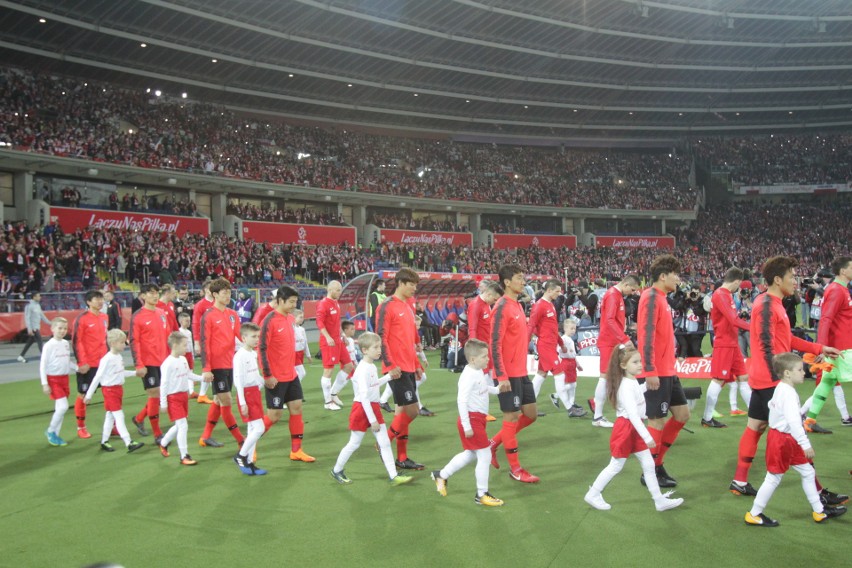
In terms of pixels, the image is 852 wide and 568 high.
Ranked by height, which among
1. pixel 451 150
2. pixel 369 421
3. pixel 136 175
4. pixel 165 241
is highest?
pixel 451 150

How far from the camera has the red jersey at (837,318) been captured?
22.2 ft

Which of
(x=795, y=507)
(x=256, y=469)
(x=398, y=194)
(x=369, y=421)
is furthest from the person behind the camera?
(x=398, y=194)

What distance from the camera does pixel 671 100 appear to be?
5016 cm

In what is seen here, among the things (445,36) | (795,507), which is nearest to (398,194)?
(445,36)

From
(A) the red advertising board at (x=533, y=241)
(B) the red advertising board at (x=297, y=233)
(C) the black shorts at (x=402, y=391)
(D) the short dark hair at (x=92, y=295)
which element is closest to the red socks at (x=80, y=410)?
(D) the short dark hair at (x=92, y=295)

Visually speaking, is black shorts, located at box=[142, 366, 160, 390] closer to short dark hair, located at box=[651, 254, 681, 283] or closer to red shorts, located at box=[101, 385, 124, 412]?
red shorts, located at box=[101, 385, 124, 412]

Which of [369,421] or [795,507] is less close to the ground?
[369,421]

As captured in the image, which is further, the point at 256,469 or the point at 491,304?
the point at 491,304

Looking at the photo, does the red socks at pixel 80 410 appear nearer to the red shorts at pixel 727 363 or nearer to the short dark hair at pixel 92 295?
the short dark hair at pixel 92 295

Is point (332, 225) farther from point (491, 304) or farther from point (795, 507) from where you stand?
point (795, 507)

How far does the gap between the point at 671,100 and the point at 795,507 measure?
5045 cm

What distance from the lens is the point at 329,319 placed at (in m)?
10.2

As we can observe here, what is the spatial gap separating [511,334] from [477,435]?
1298 mm

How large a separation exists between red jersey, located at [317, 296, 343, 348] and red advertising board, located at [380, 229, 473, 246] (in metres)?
30.2
